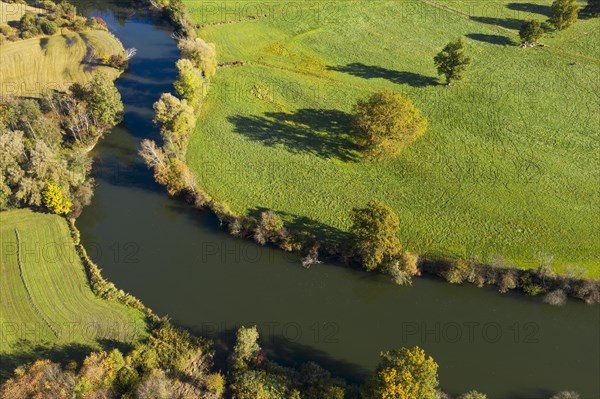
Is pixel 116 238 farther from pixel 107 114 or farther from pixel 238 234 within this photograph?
pixel 107 114

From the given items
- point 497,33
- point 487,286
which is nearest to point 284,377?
point 487,286

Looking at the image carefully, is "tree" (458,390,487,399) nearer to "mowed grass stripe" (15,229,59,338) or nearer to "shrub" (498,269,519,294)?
"shrub" (498,269,519,294)

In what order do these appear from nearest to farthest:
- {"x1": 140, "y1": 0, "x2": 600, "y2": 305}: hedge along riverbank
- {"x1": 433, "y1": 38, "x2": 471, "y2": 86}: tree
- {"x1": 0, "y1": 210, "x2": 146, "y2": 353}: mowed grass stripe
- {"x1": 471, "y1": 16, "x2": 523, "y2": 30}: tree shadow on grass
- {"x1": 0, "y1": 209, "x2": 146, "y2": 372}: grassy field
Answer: {"x1": 0, "y1": 209, "x2": 146, "y2": 372}: grassy field → {"x1": 0, "y1": 210, "x2": 146, "y2": 353}: mowed grass stripe → {"x1": 140, "y1": 0, "x2": 600, "y2": 305}: hedge along riverbank → {"x1": 433, "y1": 38, "x2": 471, "y2": 86}: tree → {"x1": 471, "y1": 16, "x2": 523, "y2": 30}: tree shadow on grass

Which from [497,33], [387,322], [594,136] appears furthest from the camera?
[497,33]

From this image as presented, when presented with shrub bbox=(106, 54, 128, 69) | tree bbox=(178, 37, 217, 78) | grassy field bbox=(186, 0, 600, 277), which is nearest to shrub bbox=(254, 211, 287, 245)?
grassy field bbox=(186, 0, 600, 277)

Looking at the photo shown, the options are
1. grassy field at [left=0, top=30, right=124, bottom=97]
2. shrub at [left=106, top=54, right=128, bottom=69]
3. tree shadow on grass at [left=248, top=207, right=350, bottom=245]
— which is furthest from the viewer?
shrub at [left=106, top=54, right=128, bottom=69]

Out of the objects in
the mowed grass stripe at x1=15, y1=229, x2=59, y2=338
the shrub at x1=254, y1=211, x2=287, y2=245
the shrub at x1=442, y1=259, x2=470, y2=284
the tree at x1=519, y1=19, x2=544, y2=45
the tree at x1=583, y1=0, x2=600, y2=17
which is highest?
the tree at x1=583, y1=0, x2=600, y2=17
